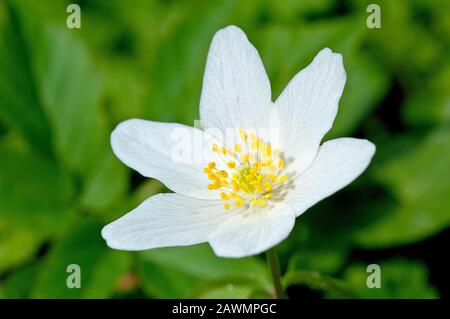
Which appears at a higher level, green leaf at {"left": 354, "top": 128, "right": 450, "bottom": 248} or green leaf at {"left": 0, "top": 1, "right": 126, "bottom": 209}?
green leaf at {"left": 0, "top": 1, "right": 126, "bottom": 209}

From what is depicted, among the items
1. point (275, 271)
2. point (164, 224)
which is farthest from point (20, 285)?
point (275, 271)

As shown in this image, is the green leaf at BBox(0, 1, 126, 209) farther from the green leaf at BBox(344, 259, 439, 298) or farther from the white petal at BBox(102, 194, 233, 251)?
the green leaf at BBox(344, 259, 439, 298)

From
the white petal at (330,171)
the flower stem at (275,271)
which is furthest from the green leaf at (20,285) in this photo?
the white petal at (330,171)

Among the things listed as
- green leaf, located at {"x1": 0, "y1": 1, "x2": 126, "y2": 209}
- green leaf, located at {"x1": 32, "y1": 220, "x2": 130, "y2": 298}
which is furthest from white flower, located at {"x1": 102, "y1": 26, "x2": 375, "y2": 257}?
green leaf, located at {"x1": 0, "y1": 1, "x2": 126, "y2": 209}

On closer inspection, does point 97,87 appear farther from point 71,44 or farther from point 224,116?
point 224,116

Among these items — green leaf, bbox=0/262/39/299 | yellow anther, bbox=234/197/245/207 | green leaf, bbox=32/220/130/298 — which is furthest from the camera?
green leaf, bbox=0/262/39/299

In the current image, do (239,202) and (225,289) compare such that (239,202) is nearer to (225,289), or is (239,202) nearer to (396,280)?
(225,289)

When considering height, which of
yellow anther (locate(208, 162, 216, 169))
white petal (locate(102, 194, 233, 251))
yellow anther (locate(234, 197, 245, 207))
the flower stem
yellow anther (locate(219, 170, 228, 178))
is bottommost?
the flower stem
